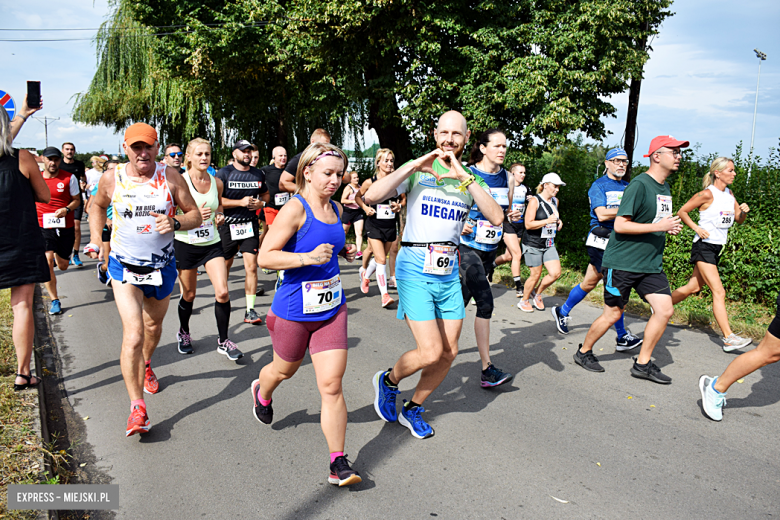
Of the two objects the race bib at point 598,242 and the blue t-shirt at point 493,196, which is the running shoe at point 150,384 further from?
the race bib at point 598,242

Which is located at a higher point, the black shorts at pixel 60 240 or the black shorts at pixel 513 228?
the black shorts at pixel 513 228

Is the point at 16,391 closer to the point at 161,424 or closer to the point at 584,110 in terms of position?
the point at 161,424

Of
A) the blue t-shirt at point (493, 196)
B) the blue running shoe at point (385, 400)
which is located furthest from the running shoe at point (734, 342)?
the blue running shoe at point (385, 400)

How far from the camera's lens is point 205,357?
18.2 feet

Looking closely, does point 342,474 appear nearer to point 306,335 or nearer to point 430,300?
point 306,335

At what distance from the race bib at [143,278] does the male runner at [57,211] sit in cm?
466

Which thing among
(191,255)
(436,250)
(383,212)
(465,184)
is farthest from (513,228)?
(465,184)

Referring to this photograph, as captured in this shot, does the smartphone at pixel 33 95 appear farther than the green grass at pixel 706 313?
No

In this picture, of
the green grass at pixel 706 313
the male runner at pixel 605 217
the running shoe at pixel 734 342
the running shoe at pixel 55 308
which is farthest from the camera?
the running shoe at pixel 55 308

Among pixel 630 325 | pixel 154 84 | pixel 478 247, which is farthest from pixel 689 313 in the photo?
pixel 154 84

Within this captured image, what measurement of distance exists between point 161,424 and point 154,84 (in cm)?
2284

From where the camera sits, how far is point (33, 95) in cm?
459

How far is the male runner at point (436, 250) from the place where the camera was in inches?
139

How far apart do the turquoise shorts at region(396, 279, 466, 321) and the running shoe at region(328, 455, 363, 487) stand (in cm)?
100
